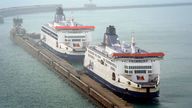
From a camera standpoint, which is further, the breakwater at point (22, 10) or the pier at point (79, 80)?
the breakwater at point (22, 10)

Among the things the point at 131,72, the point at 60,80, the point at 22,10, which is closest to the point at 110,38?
the point at 60,80

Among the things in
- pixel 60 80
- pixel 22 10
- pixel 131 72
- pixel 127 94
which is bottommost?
pixel 22 10

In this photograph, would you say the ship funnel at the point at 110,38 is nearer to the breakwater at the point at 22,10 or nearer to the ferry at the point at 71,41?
the ferry at the point at 71,41

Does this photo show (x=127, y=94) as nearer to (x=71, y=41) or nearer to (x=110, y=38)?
(x=110, y=38)

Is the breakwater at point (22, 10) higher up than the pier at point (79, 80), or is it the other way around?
the pier at point (79, 80)

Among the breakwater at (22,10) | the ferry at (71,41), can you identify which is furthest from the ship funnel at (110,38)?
the breakwater at (22,10)


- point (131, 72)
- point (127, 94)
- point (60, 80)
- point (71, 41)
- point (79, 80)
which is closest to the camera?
point (127, 94)

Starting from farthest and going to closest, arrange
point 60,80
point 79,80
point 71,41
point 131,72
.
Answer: point 71,41
point 60,80
point 79,80
point 131,72

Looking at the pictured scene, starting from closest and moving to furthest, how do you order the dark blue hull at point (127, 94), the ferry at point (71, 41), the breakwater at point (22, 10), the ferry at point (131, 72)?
the dark blue hull at point (127, 94) < the ferry at point (131, 72) < the ferry at point (71, 41) < the breakwater at point (22, 10)

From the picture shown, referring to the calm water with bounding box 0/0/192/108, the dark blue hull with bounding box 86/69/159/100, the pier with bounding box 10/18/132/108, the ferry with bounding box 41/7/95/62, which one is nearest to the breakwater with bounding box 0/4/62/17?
the calm water with bounding box 0/0/192/108

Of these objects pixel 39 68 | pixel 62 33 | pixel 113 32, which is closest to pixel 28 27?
pixel 62 33

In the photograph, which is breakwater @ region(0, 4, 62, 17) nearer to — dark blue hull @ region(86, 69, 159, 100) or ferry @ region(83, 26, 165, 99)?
ferry @ region(83, 26, 165, 99)

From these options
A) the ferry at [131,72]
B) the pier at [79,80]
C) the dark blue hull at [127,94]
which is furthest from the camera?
the ferry at [131,72]

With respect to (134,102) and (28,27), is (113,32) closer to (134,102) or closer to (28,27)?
(134,102)
